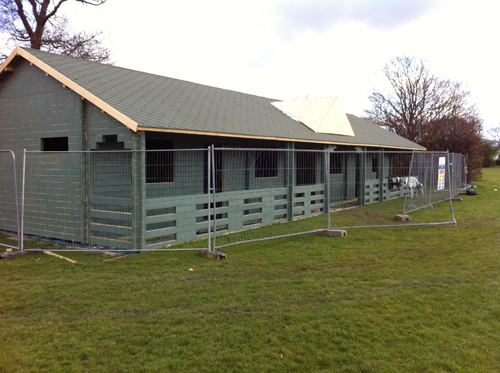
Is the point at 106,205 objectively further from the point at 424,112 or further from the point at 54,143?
the point at 424,112

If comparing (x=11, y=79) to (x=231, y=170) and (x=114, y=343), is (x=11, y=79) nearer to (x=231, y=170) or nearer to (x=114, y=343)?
(x=231, y=170)

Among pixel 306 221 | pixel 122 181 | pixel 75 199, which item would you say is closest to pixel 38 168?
pixel 75 199

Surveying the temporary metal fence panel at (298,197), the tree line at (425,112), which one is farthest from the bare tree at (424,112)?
the temporary metal fence panel at (298,197)

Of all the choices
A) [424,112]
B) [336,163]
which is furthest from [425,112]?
[336,163]

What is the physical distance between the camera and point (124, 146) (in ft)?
31.3

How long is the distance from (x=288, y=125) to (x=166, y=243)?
8.23 m

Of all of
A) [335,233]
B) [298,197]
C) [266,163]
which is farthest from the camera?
[266,163]

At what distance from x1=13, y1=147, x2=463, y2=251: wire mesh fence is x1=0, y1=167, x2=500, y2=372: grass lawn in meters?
0.97

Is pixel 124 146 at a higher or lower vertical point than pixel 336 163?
higher

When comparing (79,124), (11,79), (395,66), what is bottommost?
(79,124)

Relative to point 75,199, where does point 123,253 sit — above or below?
below

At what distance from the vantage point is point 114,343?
13.5ft

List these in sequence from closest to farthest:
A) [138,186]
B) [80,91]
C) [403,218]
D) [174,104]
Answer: [138,186] → [80,91] → [174,104] → [403,218]

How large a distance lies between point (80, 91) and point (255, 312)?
6946mm
